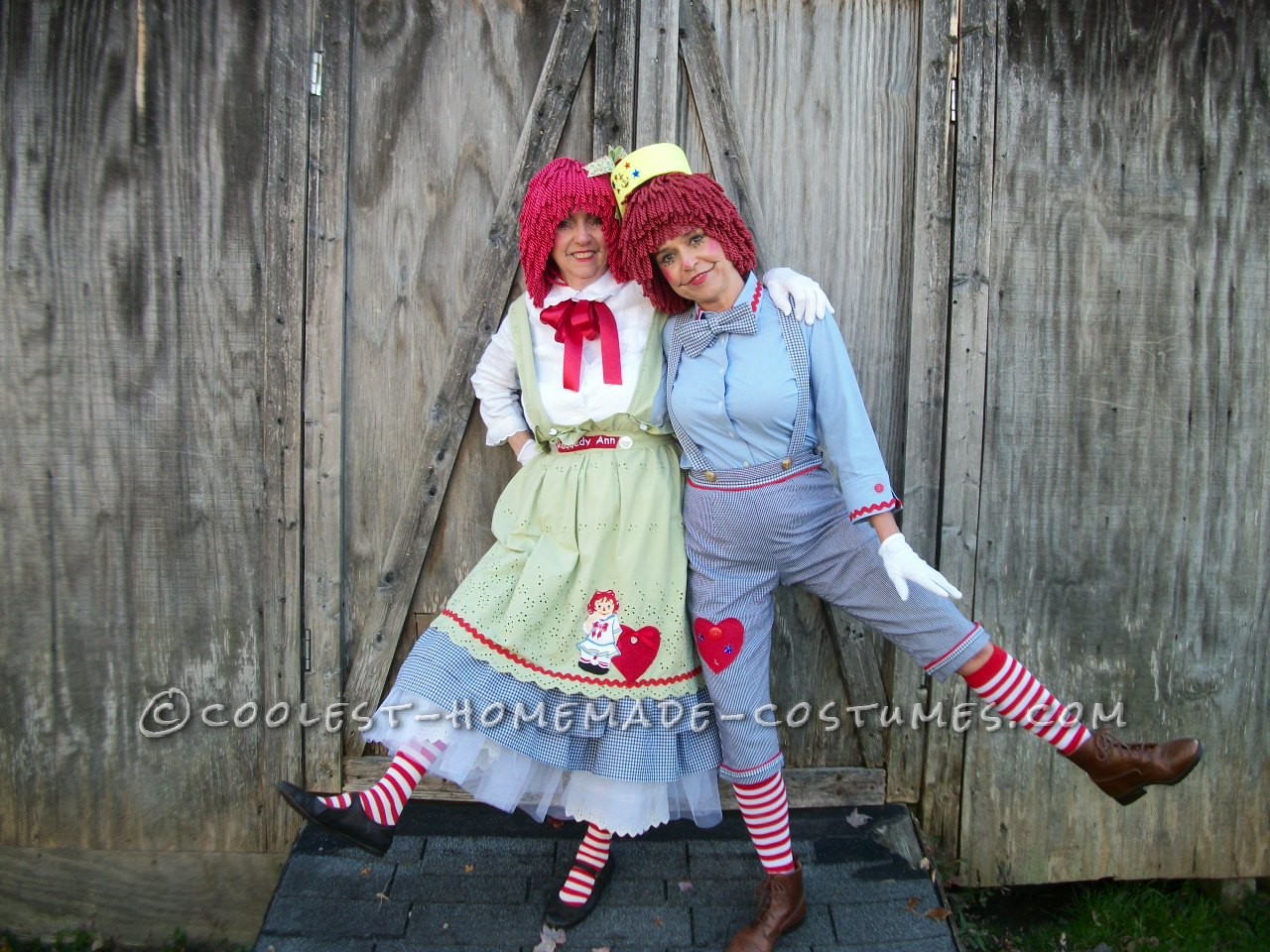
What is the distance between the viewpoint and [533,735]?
2727 millimetres

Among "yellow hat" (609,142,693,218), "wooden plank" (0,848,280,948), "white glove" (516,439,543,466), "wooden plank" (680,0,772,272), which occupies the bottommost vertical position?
"wooden plank" (0,848,280,948)

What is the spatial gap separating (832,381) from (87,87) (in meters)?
2.44

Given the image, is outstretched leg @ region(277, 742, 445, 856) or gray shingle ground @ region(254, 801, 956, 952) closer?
outstretched leg @ region(277, 742, 445, 856)

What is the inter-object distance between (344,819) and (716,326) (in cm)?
160

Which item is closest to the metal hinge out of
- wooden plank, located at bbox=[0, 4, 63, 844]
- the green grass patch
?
wooden plank, located at bbox=[0, 4, 63, 844]

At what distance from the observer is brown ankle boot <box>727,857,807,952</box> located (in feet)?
8.87

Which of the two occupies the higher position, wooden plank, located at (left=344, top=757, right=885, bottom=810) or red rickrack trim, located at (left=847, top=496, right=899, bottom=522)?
red rickrack trim, located at (left=847, top=496, right=899, bottom=522)

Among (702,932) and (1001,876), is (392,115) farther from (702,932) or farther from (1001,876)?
(1001,876)

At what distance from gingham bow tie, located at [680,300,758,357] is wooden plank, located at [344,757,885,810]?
1.51m

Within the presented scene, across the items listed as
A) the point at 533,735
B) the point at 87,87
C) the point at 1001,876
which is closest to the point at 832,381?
the point at 533,735

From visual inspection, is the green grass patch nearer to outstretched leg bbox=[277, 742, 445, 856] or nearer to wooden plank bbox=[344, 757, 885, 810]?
wooden plank bbox=[344, 757, 885, 810]

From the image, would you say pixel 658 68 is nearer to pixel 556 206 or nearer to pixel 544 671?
pixel 556 206

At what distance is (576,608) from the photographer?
2752mm

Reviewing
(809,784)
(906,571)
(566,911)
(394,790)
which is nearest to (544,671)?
(394,790)
